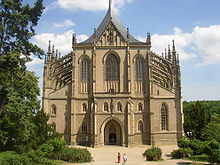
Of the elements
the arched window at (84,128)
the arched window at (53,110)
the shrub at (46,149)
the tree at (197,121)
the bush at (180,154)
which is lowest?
the bush at (180,154)

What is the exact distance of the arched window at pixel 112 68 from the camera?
47.5 m

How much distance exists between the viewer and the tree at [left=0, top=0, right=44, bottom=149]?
874 inches

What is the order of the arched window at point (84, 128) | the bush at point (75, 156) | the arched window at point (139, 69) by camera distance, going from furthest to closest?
the arched window at point (139, 69) → the arched window at point (84, 128) → the bush at point (75, 156)

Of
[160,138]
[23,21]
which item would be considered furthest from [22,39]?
[160,138]

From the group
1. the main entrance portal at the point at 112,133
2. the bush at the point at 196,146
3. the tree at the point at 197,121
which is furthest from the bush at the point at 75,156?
the main entrance portal at the point at 112,133

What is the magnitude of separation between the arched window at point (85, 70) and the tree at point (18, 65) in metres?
22.4

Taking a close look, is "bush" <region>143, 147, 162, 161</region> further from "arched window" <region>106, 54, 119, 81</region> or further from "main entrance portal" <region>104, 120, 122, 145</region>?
"arched window" <region>106, 54, 119, 81</region>

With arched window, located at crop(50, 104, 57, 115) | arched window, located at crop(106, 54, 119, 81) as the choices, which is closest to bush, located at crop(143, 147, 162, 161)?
arched window, located at crop(106, 54, 119, 81)

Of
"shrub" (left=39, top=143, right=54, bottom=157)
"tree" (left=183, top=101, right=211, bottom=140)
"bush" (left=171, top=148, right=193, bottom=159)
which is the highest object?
"tree" (left=183, top=101, right=211, bottom=140)

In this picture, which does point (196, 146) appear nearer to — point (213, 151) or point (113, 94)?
point (213, 151)

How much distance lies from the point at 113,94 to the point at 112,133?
25.4 feet

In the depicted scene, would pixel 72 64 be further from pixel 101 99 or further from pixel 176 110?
pixel 176 110

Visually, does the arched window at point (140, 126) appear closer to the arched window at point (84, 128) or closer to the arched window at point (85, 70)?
the arched window at point (84, 128)

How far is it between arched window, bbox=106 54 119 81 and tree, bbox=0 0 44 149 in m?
23.7
